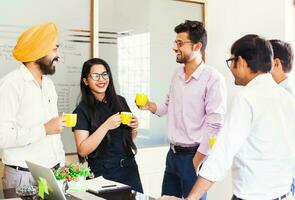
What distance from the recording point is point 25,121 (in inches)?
87.4

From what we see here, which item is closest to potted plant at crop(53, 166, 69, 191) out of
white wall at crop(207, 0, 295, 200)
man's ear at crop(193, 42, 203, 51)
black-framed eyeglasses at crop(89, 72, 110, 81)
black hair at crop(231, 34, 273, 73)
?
black-framed eyeglasses at crop(89, 72, 110, 81)

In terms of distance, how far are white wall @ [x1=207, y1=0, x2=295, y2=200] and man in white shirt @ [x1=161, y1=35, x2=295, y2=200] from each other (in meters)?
1.66

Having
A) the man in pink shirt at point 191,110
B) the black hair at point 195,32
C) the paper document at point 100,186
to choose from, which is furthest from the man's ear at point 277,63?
the paper document at point 100,186

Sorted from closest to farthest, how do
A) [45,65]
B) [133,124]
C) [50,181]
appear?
[50,181] → [45,65] → [133,124]

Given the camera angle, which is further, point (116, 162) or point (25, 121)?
point (116, 162)

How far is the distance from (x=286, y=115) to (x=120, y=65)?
173cm

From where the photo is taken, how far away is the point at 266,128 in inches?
67.3

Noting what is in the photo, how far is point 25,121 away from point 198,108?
3.47ft

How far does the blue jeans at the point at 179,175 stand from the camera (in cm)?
259

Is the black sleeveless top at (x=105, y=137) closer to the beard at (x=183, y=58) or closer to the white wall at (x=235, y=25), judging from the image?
the beard at (x=183, y=58)

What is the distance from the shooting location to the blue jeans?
2594mm

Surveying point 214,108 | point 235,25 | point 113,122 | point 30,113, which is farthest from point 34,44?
point 235,25

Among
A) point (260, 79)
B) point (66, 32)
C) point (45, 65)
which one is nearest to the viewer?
point (260, 79)

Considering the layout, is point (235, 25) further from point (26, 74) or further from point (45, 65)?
point (26, 74)
